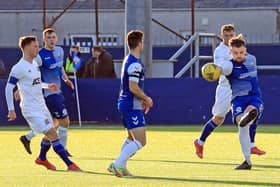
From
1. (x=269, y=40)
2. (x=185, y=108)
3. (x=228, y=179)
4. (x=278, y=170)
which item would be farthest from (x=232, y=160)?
(x=269, y=40)

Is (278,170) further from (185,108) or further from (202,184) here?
(185,108)

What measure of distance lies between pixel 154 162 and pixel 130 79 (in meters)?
2.83

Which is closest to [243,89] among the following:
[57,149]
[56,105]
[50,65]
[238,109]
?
[238,109]

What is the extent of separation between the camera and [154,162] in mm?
16938

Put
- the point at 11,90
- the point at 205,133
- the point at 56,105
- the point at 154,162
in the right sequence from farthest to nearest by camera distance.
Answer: the point at 205,133, the point at 56,105, the point at 154,162, the point at 11,90

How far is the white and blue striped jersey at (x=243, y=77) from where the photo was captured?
51.0ft

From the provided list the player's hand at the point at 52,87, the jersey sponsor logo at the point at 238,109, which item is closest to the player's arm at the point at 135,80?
the jersey sponsor logo at the point at 238,109

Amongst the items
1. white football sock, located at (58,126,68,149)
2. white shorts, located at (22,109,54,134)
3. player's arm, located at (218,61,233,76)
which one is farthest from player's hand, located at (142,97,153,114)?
white football sock, located at (58,126,68,149)

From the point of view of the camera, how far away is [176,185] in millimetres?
13352

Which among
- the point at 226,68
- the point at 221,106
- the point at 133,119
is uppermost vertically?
the point at 226,68

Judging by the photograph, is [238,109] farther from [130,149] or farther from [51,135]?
[51,135]

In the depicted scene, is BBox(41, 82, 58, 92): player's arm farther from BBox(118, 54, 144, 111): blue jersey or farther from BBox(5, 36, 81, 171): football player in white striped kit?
BBox(118, 54, 144, 111): blue jersey

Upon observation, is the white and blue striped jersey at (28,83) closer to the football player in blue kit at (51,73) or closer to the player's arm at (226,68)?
the football player in blue kit at (51,73)

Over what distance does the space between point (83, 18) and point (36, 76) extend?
111 feet
